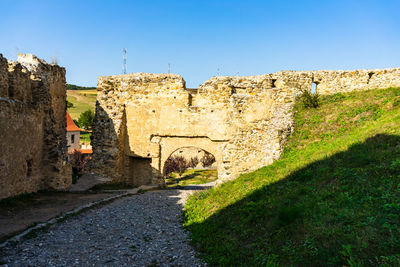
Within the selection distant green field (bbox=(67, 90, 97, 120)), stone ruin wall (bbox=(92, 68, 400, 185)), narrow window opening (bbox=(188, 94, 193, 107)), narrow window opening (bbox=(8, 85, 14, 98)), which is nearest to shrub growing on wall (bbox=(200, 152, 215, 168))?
stone ruin wall (bbox=(92, 68, 400, 185))

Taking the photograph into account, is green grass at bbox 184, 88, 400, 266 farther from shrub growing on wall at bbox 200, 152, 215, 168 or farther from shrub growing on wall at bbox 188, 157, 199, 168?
shrub growing on wall at bbox 200, 152, 215, 168

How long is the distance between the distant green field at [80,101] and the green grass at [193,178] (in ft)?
190

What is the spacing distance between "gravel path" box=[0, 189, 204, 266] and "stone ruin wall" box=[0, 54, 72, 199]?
3.69m

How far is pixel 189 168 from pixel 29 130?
26198mm

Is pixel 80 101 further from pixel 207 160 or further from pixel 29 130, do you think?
pixel 29 130

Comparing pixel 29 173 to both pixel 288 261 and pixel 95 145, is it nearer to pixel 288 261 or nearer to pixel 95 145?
pixel 95 145

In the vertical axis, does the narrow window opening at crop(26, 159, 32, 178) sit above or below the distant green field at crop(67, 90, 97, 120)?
below

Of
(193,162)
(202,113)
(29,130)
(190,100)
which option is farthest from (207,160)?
(29,130)

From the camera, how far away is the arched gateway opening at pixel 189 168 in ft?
99.8

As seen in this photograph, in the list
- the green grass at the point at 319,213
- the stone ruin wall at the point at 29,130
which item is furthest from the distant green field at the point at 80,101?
the green grass at the point at 319,213

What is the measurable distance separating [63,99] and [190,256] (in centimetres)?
1347

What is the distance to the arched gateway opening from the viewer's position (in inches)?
1198

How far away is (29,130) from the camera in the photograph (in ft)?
40.7

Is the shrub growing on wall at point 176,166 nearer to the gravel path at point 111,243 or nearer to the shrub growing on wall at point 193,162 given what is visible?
the shrub growing on wall at point 193,162
